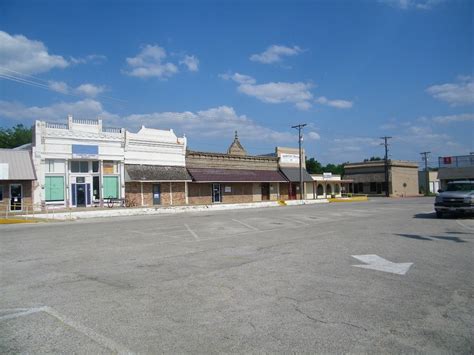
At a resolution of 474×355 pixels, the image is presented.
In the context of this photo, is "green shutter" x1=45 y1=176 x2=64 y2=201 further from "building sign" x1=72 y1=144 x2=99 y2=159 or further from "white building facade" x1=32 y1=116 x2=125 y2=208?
"building sign" x1=72 y1=144 x2=99 y2=159

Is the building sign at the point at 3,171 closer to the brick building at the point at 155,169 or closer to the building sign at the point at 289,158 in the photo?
the brick building at the point at 155,169

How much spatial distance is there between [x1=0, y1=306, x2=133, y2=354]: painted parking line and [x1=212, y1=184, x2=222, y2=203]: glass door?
122 feet

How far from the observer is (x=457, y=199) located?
66.2 ft

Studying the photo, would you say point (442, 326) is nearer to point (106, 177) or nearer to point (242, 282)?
point (242, 282)

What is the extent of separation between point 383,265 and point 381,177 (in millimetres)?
72510

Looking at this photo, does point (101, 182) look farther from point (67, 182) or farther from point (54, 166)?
point (54, 166)

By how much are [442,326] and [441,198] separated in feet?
59.0

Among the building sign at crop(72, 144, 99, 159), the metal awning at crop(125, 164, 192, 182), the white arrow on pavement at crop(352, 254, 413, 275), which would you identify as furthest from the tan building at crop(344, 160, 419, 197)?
the white arrow on pavement at crop(352, 254, 413, 275)

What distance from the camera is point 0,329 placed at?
516 cm

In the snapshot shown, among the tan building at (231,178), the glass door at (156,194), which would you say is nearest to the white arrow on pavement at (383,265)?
the glass door at (156,194)

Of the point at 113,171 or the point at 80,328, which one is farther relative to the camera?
the point at 113,171

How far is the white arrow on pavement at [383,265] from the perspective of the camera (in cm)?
833

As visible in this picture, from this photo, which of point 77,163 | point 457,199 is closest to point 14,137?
point 77,163

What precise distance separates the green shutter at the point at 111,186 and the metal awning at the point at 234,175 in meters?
8.05
